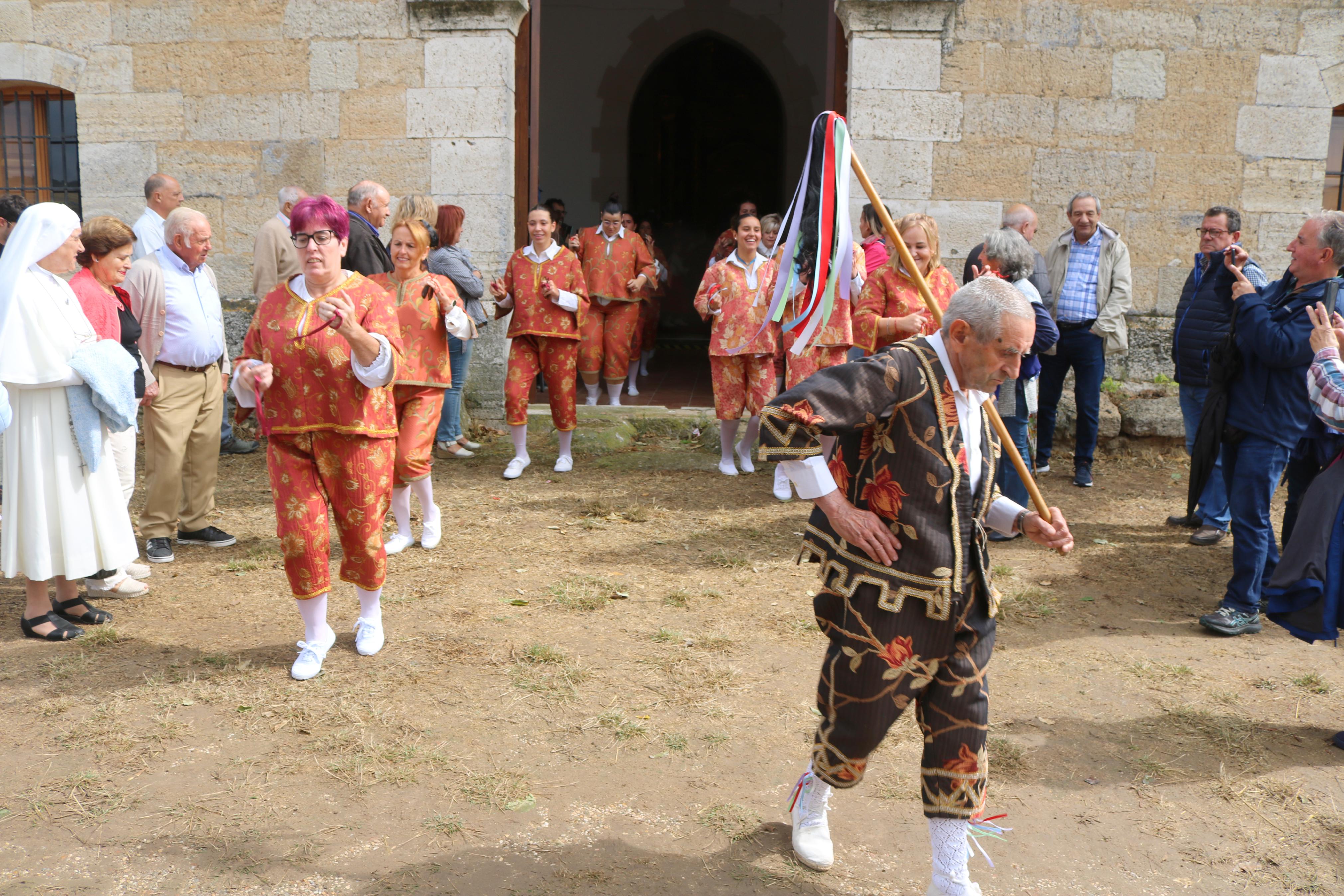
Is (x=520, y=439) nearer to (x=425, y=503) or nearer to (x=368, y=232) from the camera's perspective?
(x=425, y=503)

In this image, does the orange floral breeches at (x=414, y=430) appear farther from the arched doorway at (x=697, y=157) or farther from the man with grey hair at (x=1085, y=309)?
the arched doorway at (x=697, y=157)

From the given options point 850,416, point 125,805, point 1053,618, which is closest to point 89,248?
point 125,805

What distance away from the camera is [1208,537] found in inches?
251

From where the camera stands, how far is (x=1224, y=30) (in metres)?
8.06

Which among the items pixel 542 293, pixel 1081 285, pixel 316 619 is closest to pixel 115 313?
pixel 316 619

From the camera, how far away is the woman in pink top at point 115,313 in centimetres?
471

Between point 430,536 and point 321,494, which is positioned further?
point 430,536

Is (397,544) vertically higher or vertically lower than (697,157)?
lower

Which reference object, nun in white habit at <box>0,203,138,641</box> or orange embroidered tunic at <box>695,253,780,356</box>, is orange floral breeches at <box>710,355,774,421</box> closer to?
orange embroidered tunic at <box>695,253,780,356</box>

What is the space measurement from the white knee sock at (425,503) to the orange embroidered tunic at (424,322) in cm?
55

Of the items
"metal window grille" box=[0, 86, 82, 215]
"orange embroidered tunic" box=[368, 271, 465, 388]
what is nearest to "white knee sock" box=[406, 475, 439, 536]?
"orange embroidered tunic" box=[368, 271, 465, 388]

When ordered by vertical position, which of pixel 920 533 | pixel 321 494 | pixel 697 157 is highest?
pixel 697 157

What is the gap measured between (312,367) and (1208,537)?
5174mm

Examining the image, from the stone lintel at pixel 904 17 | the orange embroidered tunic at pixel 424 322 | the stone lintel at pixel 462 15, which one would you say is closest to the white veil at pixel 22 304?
the orange embroidered tunic at pixel 424 322
